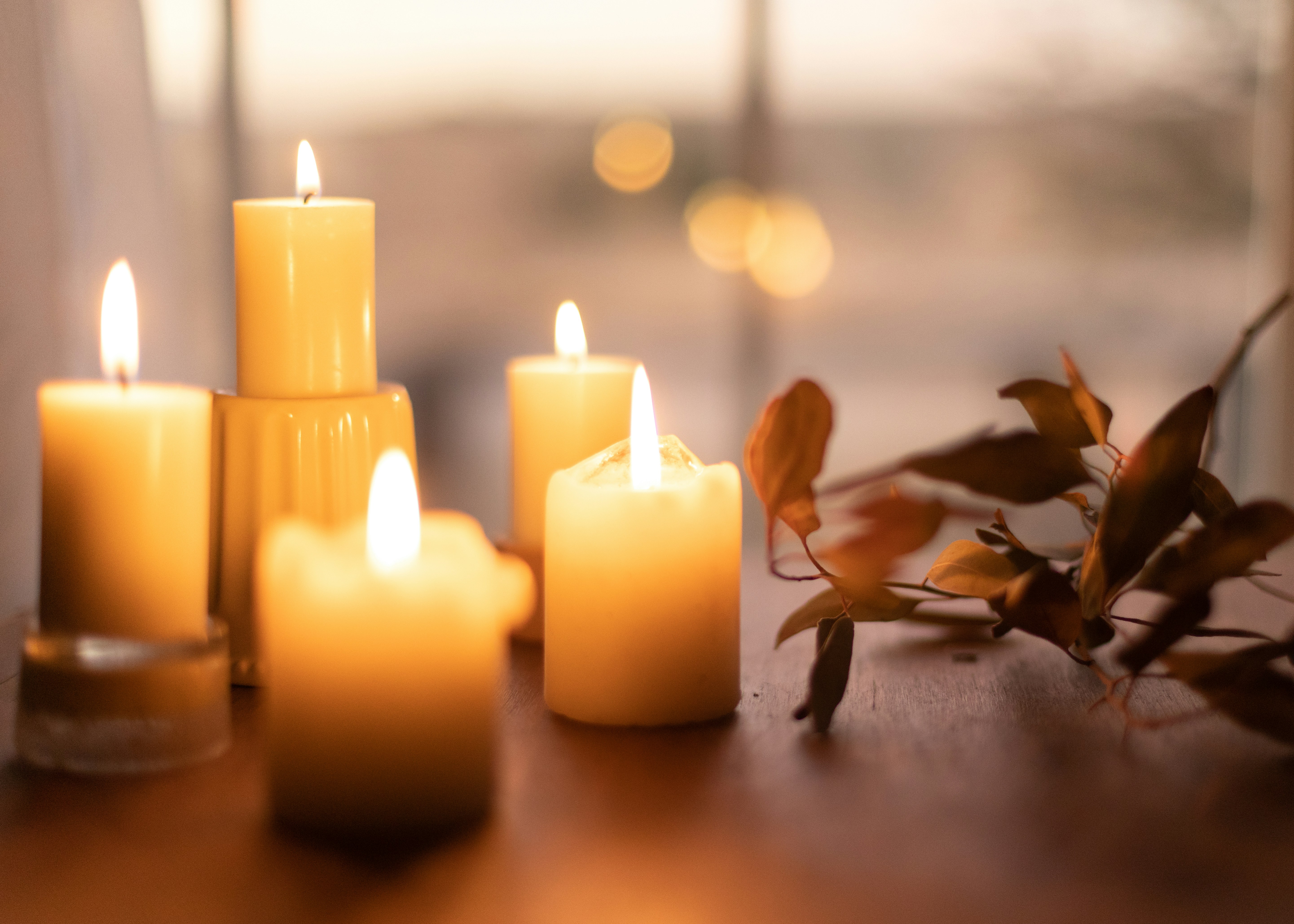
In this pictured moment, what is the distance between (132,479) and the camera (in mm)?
501

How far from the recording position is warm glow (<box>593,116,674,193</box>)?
3656mm

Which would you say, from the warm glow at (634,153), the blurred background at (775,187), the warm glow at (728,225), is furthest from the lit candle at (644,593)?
the warm glow at (634,153)

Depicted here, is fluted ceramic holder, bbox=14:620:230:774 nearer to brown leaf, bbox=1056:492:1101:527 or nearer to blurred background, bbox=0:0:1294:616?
brown leaf, bbox=1056:492:1101:527

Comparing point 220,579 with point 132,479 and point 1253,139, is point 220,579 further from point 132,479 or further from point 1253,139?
point 1253,139

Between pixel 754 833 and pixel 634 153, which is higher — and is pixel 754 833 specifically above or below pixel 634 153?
below

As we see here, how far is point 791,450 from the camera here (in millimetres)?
562

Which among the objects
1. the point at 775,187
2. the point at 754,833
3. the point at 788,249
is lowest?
the point at 754,833

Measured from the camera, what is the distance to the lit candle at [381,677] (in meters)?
0.43

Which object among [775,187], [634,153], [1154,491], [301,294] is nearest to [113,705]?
[301,294]

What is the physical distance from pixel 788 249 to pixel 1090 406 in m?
2.90

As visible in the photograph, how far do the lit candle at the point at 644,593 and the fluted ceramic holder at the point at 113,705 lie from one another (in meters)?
0.16

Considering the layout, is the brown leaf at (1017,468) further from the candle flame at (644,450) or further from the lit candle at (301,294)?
the lit candle at (301,294)

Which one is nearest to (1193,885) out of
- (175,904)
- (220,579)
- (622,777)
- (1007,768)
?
(1007,768)

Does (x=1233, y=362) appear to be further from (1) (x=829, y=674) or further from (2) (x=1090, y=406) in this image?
(1) (x=829, y=674)
